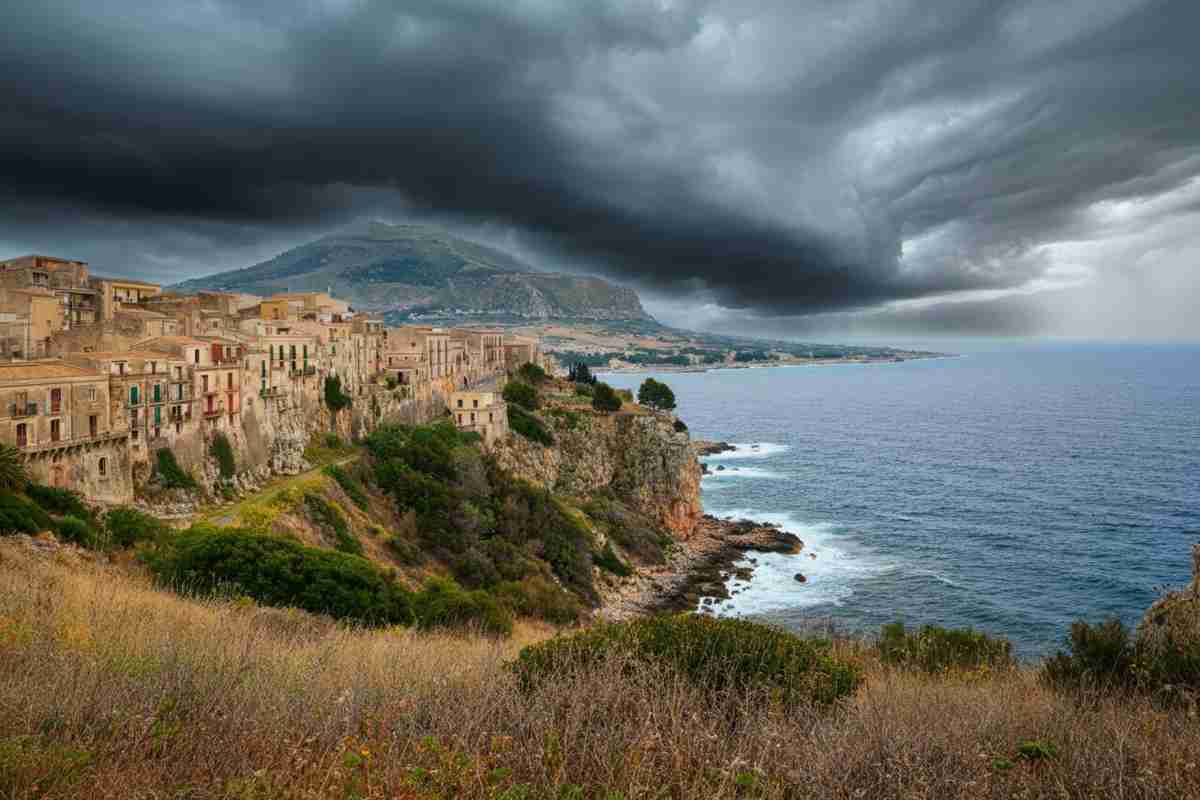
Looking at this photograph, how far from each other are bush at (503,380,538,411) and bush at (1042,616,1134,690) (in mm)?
62818

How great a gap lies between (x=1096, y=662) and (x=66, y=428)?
114 feet

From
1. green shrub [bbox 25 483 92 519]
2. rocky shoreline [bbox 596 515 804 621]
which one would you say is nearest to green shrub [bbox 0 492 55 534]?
green shrub [bbox 25 483 92 519]

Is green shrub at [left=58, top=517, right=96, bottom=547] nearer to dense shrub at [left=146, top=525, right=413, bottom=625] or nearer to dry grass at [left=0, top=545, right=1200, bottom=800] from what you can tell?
dense shrub at [left=146, top=525, right=413, bottom=625]

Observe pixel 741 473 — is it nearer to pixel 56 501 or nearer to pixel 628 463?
pixel 628 463

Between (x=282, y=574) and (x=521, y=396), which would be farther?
(x=521, y=396)

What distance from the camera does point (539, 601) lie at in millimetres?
39812

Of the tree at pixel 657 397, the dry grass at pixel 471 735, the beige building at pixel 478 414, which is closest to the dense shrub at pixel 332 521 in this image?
the beige building at pixel 478 414

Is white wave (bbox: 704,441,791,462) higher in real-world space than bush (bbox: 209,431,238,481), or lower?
lower

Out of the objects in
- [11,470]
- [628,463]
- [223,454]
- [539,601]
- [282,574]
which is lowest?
[539,601]

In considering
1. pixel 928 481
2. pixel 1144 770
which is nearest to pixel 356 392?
pixel 1144 770

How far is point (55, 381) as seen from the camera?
1115 inches

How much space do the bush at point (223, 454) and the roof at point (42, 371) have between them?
25.5 ft

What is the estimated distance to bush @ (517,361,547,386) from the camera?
9006cm

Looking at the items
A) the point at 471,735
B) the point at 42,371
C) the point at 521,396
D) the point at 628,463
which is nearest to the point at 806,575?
the point at 628,463
